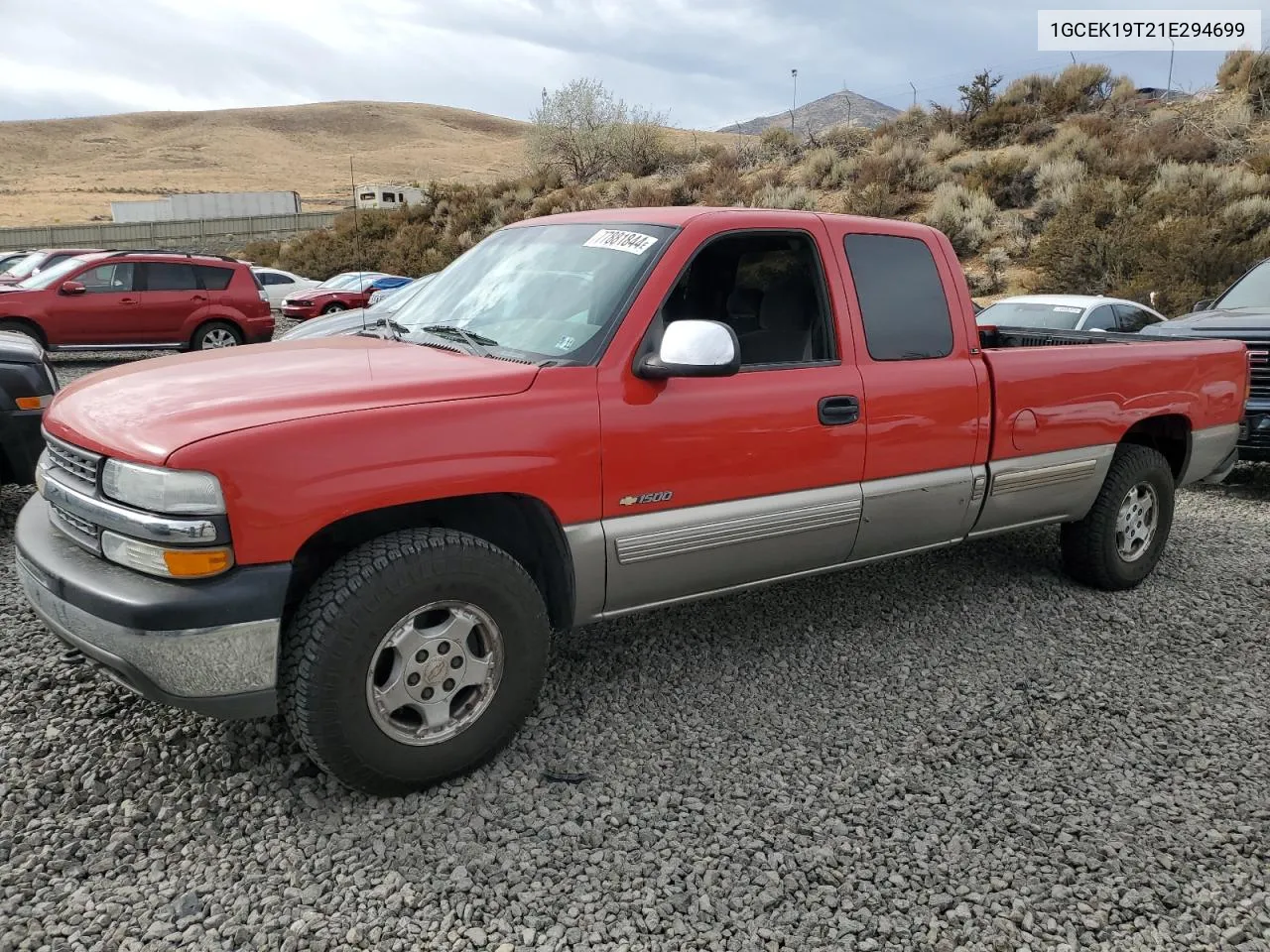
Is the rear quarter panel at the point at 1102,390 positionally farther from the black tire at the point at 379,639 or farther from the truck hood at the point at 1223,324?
the black tire at the point at 379,639

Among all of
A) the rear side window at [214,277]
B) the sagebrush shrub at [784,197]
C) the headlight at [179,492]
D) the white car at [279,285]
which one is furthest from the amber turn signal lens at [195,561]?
the sagebrush shrub at [784,197]

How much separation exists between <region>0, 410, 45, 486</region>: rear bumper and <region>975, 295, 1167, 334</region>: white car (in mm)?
8083

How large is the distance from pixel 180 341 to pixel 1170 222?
16422mm

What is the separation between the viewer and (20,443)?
543 cm

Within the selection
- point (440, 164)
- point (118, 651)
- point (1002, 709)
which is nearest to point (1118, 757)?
point (1002, 709)

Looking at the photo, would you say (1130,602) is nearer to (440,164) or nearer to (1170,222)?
(1170,222)

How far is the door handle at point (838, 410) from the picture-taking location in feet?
12.3

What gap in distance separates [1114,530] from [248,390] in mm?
4152

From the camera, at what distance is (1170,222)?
1706cm

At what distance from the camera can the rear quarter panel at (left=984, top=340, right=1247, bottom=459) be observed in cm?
439

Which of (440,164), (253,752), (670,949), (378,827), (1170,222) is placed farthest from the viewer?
(440,164)

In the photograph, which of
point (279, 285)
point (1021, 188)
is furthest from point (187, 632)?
point (1021, 188)

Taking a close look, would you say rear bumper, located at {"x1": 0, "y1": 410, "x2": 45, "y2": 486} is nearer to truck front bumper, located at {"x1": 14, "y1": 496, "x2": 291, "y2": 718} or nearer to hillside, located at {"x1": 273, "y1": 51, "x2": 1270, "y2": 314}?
truck front bumper, located at {"x1": 14, "y1": 496, "x2": 291, "y2": 718}

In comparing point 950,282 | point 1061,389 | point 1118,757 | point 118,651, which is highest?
point 950,282
